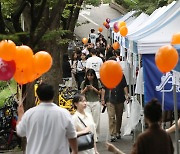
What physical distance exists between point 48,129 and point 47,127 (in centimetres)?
3

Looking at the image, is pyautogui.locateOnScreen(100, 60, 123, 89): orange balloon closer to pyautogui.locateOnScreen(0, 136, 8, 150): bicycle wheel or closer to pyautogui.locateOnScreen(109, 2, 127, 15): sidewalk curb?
pyautogui.locateOnScreen(0, 136, 8, 150): bicycle wheel

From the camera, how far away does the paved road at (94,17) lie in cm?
3888

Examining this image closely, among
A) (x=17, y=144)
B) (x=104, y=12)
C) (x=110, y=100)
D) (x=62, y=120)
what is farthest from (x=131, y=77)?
(x=104, y=12)

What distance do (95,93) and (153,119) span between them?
611cm

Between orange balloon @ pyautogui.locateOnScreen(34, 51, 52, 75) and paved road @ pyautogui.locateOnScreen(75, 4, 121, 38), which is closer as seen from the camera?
orange balloon @ pyautogui.locateOnScreen(34, 51, 52, 75)

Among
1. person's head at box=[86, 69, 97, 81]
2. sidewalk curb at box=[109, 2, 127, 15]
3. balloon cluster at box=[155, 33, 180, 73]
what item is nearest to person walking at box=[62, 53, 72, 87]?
person's head at box=[86, 69, 97, 81]

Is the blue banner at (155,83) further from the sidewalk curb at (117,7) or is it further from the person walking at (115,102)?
the sidewalk curb at (117,7)

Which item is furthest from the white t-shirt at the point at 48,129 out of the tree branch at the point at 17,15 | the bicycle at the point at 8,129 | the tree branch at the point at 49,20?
the bicycle at the point at 8,129

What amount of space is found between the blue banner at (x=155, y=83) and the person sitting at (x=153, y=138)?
14.2ft

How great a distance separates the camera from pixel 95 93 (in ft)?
38.1

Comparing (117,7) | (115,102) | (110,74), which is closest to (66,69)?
(115,102)

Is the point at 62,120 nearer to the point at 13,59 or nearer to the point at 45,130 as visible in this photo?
the point at 45,130

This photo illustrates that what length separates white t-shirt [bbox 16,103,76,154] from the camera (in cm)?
632

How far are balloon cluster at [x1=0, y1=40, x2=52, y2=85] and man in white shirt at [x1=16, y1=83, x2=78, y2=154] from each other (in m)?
1.22
